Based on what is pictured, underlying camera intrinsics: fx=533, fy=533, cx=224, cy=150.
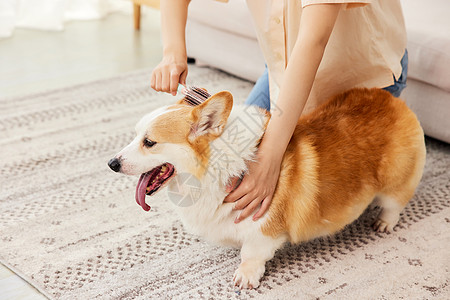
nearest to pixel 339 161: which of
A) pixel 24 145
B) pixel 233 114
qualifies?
pixel 233 114

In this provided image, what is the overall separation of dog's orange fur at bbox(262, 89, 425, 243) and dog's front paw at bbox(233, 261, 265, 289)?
3.3 inches

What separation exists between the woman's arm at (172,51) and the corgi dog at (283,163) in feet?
0.34

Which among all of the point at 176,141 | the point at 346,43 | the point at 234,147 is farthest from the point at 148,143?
the point at 346,43

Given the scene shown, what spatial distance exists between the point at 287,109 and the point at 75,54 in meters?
1.97

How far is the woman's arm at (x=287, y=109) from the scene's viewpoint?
1.08m

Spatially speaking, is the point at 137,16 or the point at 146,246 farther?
the point at 137,16

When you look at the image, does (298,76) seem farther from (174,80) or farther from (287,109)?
(174,80)

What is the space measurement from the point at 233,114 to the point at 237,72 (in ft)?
4.31

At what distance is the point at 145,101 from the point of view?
7.23 ft

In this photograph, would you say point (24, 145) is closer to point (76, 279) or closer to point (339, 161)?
point (76, 279)

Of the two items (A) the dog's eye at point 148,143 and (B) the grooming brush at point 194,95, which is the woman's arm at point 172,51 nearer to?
(B) the grooming brush at point 194,95

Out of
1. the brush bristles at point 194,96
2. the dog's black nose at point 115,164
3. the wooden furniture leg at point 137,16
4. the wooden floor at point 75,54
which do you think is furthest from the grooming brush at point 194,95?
the wooden furniture leg at point 137,16

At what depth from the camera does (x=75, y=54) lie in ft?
9.16

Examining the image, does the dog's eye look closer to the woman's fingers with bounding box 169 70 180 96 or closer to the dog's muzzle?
the dog's muzzle
